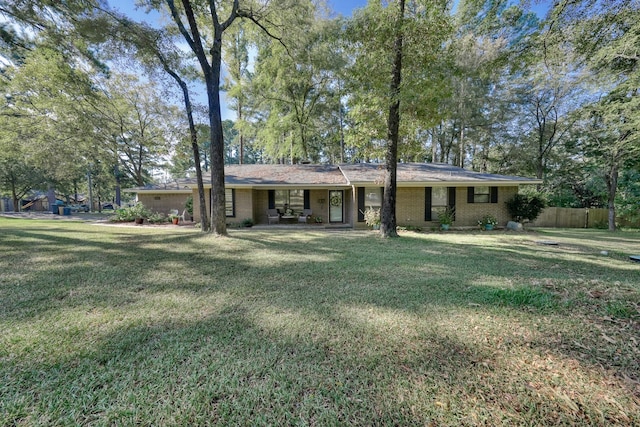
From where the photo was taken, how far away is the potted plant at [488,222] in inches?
467

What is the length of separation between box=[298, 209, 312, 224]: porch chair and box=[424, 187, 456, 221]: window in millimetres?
5783

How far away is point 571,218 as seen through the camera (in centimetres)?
1625

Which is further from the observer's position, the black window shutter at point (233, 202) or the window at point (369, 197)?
the black window shutter at point (233, 202)

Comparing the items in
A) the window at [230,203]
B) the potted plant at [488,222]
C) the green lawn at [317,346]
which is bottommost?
the green lawn at [317,346]

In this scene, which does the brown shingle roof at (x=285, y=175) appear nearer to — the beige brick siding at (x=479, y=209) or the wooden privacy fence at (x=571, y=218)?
the beige brick siding at (x=479, y=209)

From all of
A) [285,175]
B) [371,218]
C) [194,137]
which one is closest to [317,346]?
[371,218]

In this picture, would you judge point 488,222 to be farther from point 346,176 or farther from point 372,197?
point 346,176

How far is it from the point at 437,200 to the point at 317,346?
1152 centimetres

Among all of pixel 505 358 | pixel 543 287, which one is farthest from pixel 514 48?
pixel 505 358

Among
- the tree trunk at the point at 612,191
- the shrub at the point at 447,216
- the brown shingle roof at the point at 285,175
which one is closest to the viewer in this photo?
the shrub at the point at 447,216

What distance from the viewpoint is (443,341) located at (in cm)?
263

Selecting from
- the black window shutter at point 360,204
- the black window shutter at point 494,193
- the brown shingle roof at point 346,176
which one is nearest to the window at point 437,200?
the brown shingle roof at point 346,176

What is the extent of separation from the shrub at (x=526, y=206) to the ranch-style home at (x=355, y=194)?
0.37 meters

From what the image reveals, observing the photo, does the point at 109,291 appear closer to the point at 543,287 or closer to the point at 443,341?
the point at 443,341
